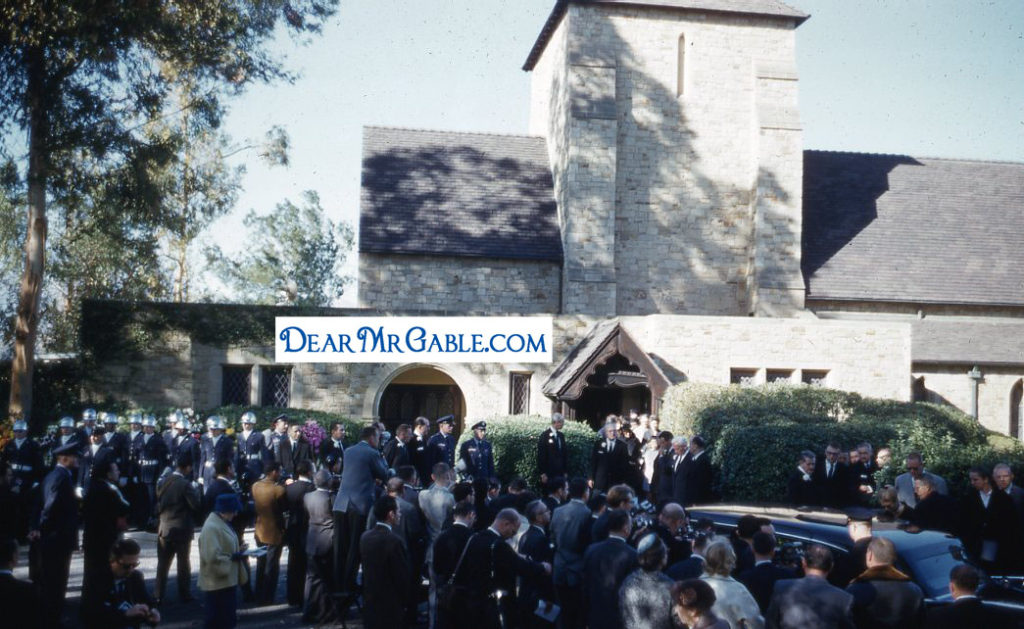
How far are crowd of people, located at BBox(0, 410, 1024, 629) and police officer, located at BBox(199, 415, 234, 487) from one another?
0.54 m

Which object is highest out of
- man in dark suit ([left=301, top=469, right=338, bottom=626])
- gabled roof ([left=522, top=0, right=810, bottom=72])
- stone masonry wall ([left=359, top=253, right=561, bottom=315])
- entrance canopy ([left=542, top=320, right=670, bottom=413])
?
gabled roof ([left=522, top=0, right=810, bottom=72])

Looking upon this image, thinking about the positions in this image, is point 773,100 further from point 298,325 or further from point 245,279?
point 245,279

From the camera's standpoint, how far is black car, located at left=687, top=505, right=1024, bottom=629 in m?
7.13

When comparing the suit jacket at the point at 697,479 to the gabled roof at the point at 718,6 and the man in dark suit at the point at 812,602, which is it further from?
the gabled roof at the point at 718,6

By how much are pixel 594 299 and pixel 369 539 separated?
1770 centimetres

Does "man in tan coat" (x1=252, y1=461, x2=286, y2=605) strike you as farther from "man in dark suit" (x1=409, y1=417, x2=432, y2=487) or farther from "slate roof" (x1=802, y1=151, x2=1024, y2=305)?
"slate roof" (x1=802, y1=151, x2=1024, y2=305)

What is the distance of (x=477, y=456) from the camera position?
575 inches

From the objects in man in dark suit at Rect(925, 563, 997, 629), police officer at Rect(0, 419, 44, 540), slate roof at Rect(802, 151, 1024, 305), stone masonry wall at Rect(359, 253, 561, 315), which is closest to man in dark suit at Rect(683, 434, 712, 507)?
man in dark suit at Rect(925, 563, 997, 629)

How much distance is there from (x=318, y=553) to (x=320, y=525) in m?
0.29

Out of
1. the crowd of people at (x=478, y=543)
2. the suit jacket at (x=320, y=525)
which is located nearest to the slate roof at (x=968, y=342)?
the crowd of people at (x=478, y=543)

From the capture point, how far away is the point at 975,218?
2850cm

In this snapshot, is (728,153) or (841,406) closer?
(841,406)

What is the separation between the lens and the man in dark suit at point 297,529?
10.6m

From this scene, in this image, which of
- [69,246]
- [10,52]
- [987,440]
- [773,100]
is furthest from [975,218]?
[69,246]
